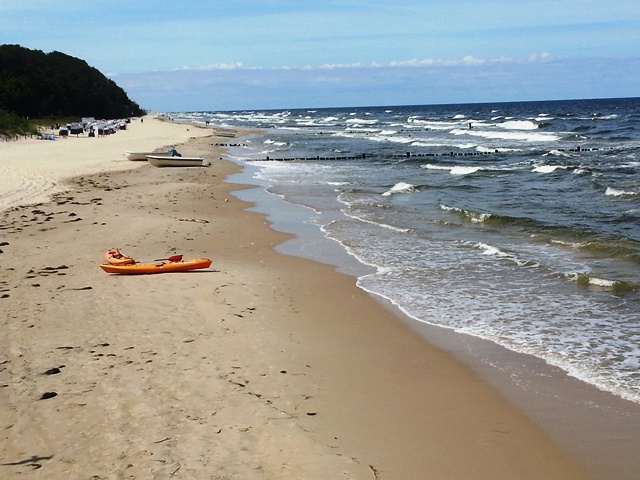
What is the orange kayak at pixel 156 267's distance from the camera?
36.8 ft

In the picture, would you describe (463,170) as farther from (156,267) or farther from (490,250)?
(156,267)

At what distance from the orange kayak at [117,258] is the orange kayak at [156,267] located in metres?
0.12

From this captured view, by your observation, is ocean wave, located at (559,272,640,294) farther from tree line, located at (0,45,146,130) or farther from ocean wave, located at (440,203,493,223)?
tree line, located at (0,45,146,130)

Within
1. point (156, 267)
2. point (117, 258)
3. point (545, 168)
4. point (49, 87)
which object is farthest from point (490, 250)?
point (49, 87)

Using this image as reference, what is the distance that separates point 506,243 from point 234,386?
32.1 ft

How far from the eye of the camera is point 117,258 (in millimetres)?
11734

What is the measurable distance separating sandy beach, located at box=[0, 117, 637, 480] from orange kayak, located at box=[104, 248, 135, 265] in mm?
307

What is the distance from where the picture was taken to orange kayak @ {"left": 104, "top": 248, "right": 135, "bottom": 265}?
452 inches

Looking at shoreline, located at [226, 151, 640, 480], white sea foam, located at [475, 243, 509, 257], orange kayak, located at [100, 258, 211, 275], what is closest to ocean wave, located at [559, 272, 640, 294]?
white sea foam, located at [475, 243, 509, 257]

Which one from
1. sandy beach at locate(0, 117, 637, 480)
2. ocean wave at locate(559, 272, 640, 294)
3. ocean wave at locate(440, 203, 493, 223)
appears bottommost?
ocean wave at locate(440, 203, 493, 223)

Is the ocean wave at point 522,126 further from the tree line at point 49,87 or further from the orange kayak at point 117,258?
the orange kayak at point 117,258

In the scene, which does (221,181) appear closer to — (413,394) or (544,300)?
(544,300)

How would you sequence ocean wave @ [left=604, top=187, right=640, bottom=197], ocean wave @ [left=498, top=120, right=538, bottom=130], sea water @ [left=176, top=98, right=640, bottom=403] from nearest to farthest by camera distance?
1. sea water @ [left=176, top=98, right=640, bottom=403]
2. ocean wave @ [left=604, top=187, right=640, bottom=197]
3. ocean wave @ [left=498, top=120, right=538, bottom=130]

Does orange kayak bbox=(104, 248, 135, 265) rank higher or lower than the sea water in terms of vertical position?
higher
